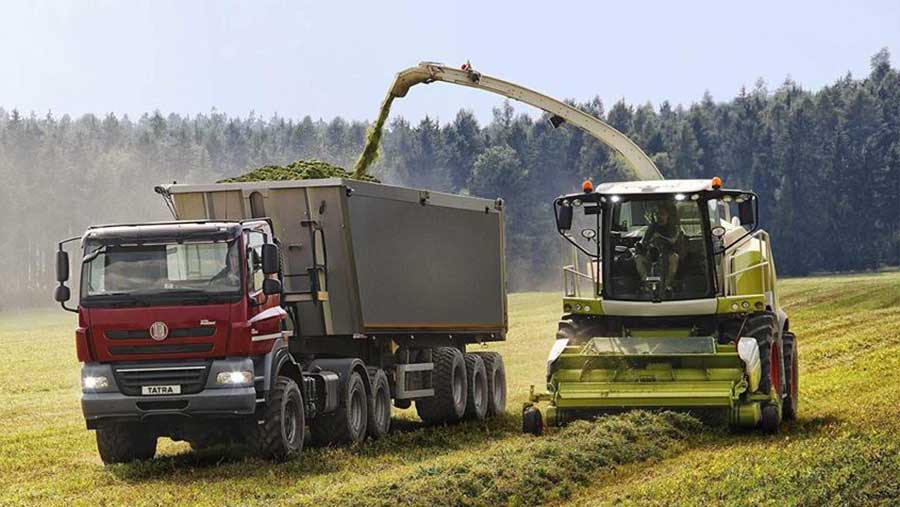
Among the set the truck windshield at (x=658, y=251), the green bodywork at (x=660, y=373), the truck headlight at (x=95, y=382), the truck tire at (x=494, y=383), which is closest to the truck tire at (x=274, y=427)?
the truck headlight at (x=95, y=382)

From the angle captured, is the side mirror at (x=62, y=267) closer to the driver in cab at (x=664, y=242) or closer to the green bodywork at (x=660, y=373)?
→ the green bodywork at (x=660, y=373)

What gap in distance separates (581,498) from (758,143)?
118m

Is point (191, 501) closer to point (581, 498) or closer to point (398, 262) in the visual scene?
point (581, 498)

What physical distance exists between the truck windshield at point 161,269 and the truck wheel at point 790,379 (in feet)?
25.0

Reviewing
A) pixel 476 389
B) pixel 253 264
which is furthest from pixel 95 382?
pixel 476 389

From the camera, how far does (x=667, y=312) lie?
703 inches

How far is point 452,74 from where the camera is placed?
2414 centimetres

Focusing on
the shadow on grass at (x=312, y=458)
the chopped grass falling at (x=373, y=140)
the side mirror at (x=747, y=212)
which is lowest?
the shadow on grass at (x=312, y=458)

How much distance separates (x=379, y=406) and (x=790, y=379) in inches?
213

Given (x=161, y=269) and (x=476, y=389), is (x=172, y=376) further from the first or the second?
(x=476, y=389)

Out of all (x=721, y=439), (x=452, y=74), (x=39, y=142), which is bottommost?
(x=721, y=439)

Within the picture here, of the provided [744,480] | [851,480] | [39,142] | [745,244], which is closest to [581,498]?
[744,480]

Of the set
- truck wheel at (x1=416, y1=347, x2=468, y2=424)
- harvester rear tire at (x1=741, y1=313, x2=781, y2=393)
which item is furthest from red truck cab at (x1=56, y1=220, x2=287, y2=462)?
harvester rear tire at (x1=741, y1=313, x2=781, y2=393)

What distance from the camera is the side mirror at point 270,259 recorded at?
51.2 ft
